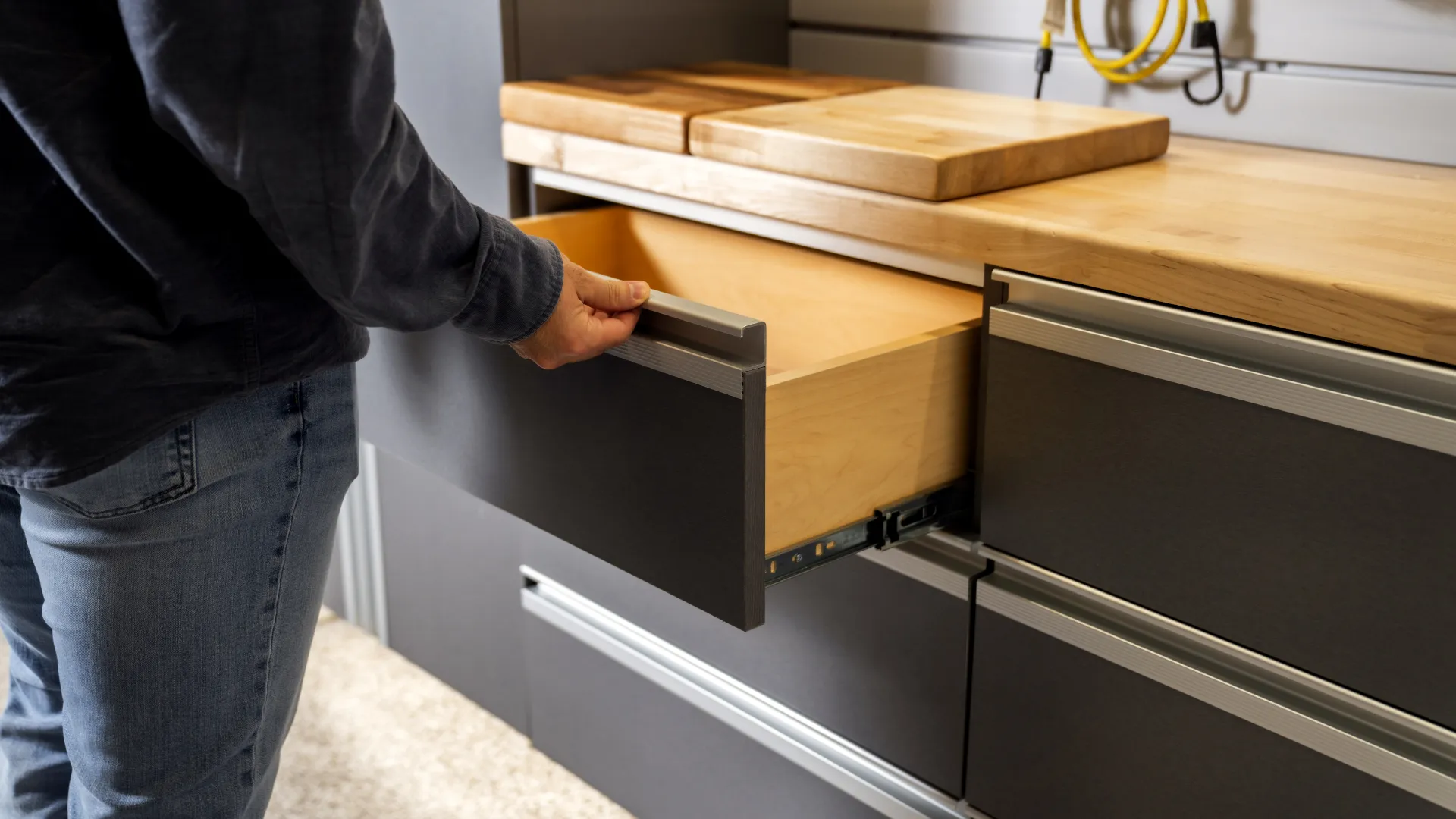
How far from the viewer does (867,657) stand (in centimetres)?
119

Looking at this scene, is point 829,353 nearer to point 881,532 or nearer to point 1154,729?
point 881,532

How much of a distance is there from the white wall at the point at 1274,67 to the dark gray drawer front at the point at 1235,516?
528 mm

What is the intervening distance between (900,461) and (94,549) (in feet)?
1.84

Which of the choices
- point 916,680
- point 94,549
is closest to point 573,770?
point 916,680

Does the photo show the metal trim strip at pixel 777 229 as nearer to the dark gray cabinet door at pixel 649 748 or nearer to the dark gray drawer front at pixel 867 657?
the dark gray drawer front at pixel 867 657

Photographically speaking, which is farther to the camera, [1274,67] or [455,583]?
[455,583]

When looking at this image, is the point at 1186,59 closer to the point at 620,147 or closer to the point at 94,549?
the point at 620,147

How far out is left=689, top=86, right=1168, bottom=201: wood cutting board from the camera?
3.43 ft

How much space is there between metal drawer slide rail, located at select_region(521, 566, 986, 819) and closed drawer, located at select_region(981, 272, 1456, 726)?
11.3 inches

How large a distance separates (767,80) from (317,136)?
0.84 meters

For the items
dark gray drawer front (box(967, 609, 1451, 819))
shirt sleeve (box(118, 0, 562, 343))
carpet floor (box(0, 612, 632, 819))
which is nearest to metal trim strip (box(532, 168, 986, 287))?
dark gray drawer front (box(967, 609, 1451, 819))

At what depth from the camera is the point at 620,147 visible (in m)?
1.31

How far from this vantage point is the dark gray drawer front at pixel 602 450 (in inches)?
34.3

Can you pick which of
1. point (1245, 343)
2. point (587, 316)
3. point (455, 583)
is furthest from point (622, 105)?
point (455, 583)
